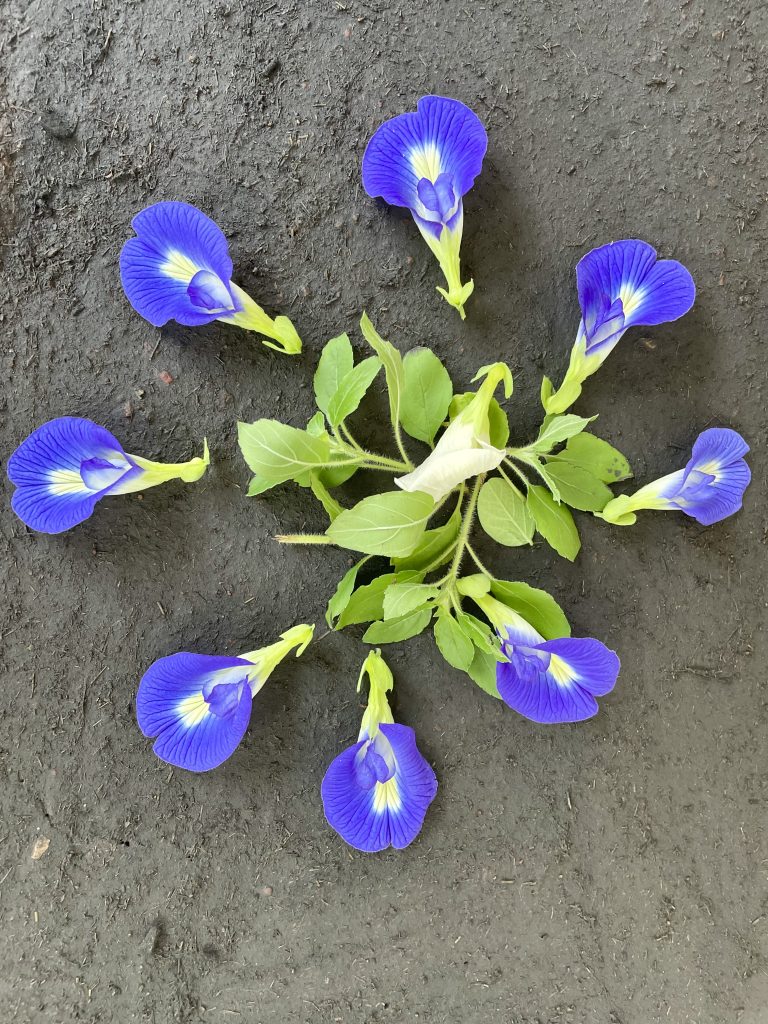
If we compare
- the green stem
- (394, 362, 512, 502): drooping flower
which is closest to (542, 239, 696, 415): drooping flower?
(394, 362, 512, 502): drooping flower

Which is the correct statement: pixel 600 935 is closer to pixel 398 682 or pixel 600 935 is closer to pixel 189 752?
pixel 398 682

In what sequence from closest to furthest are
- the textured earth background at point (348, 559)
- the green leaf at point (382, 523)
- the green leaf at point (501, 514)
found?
the green leaf at point (382, 523)
the green leaf at point (501, 514)
the textured earth background at point (348, 559)

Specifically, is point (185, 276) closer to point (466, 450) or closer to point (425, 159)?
point (425, 159)

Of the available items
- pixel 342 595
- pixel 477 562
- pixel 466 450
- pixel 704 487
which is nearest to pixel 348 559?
pixel 342 595

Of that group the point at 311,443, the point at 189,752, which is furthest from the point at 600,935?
the point at 311,443

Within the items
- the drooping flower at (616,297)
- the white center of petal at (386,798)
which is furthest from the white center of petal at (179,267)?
the white center of petal at (386,798)

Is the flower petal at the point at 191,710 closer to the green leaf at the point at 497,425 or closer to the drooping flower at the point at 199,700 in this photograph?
the drooping flower at the point at 199,700

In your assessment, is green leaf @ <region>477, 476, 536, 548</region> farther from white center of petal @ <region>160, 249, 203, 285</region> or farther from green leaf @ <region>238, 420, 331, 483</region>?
white center of petal @ <region>160, 249, 203, 285</region>
